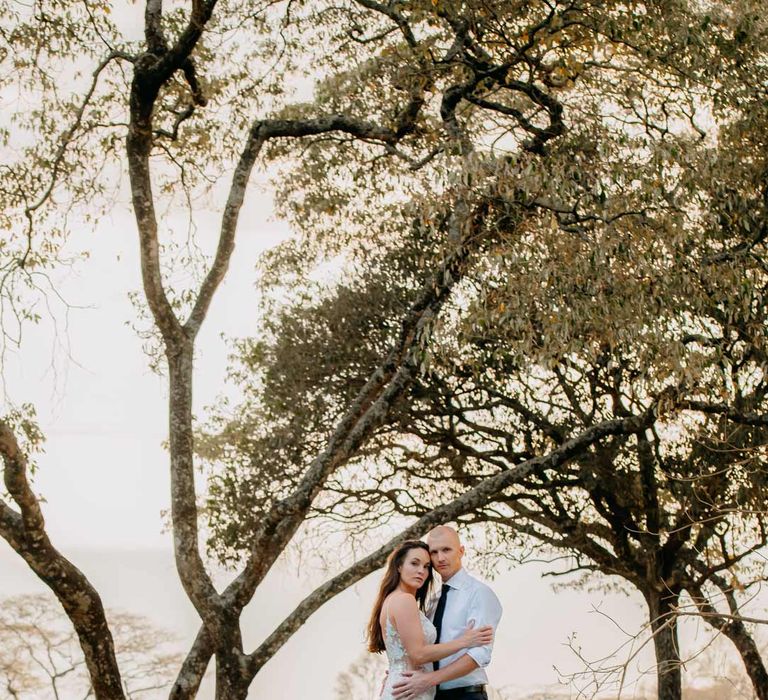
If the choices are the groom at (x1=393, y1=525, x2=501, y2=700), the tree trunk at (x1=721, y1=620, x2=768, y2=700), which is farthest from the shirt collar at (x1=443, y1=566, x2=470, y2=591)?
the tree trunk at (x1=721, y1=620, x2=768, y2=700)

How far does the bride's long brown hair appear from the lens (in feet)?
16.1

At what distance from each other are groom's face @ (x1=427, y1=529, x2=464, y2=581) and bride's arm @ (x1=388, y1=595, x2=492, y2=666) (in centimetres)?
30

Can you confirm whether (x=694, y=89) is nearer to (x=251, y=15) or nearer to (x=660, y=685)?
(x=251, y=15)

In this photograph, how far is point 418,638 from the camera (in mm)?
4676

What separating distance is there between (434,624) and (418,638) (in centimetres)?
31

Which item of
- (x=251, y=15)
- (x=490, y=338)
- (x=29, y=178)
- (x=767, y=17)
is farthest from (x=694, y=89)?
(x=29, y=178)

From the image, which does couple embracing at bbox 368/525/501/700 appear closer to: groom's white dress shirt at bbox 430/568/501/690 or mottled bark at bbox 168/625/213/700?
groom's white dress shirt at bbox 430/568/501/690

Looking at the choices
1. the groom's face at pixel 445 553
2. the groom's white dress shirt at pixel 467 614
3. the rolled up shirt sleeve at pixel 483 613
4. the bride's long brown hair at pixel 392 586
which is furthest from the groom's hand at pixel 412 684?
the groom's face at pixel 445 553

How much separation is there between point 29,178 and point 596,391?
684 centimetres

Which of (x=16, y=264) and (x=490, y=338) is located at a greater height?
(x=16, y=264)

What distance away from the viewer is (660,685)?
12297 mm

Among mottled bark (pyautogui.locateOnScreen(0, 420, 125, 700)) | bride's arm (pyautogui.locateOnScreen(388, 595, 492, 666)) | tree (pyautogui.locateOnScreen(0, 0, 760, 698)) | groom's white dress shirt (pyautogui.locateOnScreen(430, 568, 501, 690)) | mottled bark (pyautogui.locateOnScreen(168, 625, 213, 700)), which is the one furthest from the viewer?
mottled bark (pyautogui.locateOnScreen(168, 625, 213, 700))

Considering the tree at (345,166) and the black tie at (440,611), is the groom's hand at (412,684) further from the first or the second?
the tree at (345,166)

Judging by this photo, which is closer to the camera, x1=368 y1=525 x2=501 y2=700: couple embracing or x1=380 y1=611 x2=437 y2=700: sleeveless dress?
x1=368 y1=525 x2=501 y2=700: couple embracing
